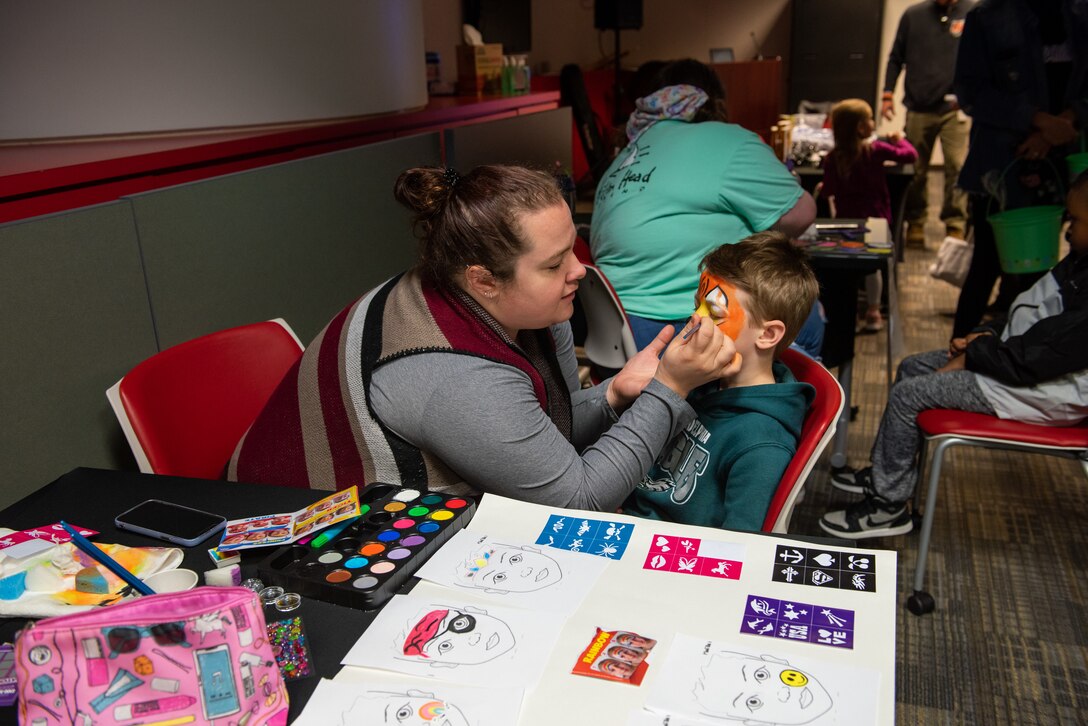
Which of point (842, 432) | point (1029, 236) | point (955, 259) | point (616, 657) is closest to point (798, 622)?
point (616, 657)

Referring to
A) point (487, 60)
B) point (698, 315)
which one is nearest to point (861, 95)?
point (487, 60)

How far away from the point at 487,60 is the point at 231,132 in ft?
7.62

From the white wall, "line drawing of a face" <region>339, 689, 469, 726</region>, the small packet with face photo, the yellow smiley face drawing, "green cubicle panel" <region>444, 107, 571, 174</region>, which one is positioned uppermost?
the white wall

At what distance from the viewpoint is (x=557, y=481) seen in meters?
1.24

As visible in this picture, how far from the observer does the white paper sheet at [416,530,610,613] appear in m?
0.94

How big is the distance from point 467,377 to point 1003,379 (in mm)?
1490

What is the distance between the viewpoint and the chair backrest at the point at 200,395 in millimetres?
1538

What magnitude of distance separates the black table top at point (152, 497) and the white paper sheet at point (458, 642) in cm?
4

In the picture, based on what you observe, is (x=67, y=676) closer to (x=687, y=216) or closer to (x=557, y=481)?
(x=557, y=481)

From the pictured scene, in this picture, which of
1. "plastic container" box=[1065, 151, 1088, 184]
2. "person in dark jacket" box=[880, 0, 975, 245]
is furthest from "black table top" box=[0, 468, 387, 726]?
"person in dark jacket" box=[880, 0, 975, 245]

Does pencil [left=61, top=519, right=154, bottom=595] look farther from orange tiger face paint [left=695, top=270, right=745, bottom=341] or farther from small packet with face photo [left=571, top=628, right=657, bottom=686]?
orange tiger face paint [left=695, top=270, right=745, bottom=341]

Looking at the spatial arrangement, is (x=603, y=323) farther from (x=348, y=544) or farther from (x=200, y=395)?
(x=348, y=544)

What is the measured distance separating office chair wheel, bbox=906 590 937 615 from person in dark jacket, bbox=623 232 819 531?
33.7 inches

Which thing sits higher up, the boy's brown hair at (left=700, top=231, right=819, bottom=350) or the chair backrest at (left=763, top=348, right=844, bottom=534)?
the boy's brown hair at (left=700, top=231, right=819, bottom=350)
